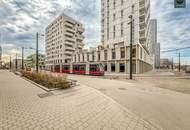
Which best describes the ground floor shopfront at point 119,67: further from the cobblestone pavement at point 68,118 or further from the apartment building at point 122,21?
the cobblestone pavement at point 68,118

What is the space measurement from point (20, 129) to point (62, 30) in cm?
7903

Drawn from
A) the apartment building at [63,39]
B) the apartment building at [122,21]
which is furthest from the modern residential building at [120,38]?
the apartment building at [63,39]

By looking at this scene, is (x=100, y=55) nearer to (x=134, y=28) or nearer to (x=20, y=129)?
(x=134, y=28)

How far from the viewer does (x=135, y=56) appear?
36938 mm

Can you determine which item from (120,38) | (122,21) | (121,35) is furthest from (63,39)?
(122,21)

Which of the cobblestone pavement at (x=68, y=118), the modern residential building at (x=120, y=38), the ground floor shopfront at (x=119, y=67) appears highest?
the modern residential building at (x=120, y=38)

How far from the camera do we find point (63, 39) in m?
76.3

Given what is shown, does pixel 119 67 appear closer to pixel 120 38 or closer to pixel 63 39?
pixel 120 38

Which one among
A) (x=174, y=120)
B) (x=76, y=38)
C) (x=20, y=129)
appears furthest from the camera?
(x=76, y=38)

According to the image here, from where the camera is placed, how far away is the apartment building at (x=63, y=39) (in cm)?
7662

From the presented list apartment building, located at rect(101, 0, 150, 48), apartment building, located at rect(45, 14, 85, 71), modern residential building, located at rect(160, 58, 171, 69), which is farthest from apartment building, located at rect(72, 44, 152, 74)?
modern residential building, located at rect(160, 58, 171, 69)

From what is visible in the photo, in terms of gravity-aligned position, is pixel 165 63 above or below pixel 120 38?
below

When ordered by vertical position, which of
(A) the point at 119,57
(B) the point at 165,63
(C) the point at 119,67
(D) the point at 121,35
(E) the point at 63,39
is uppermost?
(E) the point at 63,39

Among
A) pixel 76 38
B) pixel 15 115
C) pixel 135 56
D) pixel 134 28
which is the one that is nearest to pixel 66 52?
pixel 76 38
